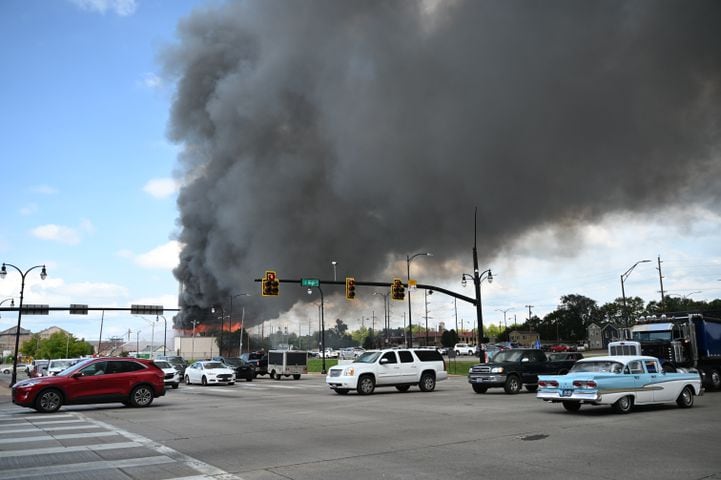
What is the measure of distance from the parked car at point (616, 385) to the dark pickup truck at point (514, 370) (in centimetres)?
707

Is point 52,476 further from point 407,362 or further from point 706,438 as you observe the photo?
point 407,362

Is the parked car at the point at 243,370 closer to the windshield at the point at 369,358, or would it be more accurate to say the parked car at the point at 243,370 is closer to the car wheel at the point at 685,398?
the windshield at the point at 369,358

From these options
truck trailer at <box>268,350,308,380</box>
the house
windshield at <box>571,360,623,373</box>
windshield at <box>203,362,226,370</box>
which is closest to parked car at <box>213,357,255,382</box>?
truck trailer at <box>268,350,308,380</box>

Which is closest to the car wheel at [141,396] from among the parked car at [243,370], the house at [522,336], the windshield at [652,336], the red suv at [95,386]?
the red suv at [95,386]

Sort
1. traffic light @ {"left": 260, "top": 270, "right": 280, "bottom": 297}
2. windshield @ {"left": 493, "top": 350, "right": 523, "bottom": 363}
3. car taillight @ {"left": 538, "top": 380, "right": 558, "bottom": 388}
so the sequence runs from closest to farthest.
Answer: car taillight @ {"left": 538, "top": 380, "right": 558, "bottom": 388} < windshield @ {"left": 493, "top": 350, "right": 523, "bottom": 363} < traffic light @ {"left": 260, "top": 270, "right": 280, "bottom": 297}

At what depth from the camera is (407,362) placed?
24969 mm

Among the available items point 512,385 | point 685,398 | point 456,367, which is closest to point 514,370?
point 512,385

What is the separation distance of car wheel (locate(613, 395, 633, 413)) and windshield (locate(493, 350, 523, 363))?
8369mm

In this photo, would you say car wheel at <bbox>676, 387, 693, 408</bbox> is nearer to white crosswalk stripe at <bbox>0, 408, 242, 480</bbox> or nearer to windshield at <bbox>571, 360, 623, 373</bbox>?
windshield at <bbox>571, 360, 623, 373</bbox>

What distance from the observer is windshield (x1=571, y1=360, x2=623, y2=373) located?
1503cm

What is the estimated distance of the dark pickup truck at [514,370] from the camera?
22906mm

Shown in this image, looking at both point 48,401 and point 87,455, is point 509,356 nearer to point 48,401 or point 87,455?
point 48,401

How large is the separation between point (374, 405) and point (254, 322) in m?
98.6

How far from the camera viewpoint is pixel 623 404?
14977 millimetres
